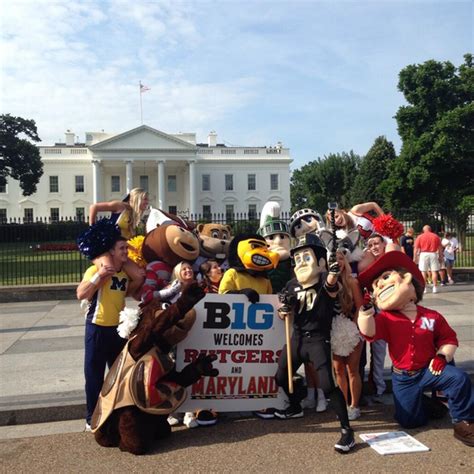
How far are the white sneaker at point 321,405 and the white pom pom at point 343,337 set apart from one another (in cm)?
64

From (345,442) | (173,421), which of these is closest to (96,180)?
(173,421)

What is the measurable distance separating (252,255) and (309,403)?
1513mm

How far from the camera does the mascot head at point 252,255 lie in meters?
4.52

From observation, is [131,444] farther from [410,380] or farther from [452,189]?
[452,189]

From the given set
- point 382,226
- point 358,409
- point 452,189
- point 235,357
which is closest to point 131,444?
point 235,357

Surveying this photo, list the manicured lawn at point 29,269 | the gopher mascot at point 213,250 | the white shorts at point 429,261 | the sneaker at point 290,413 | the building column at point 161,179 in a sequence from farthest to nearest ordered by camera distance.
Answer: the building column at point 161,179 < the manicured lawn at point 29,269 < the white shorts at point 429,261 < the gopher mascot at point 213,250 < the sneaker at point 290,413

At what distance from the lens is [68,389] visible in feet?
16.5

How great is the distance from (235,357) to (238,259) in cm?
89

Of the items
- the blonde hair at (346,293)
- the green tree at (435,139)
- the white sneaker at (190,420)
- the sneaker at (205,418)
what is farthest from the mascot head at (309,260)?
the green tree at (435,139)

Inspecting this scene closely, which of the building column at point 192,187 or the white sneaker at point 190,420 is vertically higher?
the building column at point 192,187

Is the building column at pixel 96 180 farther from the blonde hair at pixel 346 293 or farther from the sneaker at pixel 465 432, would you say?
the sneaker at pixel 465 432

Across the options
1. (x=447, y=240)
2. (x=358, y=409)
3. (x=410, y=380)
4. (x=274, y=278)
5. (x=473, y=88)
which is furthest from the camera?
(x=473, y=88)

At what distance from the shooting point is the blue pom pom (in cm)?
404

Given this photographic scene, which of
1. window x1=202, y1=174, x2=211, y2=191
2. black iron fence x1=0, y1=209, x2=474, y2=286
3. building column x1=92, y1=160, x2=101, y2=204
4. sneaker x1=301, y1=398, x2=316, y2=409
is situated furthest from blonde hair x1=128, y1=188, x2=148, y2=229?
window x1=202, y1=174, x2=211, y2=191
